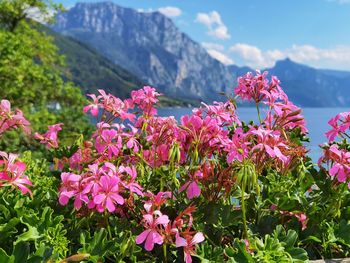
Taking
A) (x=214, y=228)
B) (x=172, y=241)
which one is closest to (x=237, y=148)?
(x=214, y=228)

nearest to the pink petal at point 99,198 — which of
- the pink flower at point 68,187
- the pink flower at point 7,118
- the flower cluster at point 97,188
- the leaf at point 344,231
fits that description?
the flower cluster at point 97,188

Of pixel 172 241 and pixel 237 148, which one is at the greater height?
pixel 237 148

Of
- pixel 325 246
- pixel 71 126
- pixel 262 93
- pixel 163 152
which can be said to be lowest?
pixel 71 126

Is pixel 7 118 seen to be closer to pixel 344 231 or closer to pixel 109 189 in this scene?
pixel 109 189

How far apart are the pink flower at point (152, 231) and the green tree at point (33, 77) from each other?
14.1 metres

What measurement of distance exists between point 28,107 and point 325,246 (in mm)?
18685

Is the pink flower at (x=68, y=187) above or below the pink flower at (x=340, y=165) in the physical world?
→ below

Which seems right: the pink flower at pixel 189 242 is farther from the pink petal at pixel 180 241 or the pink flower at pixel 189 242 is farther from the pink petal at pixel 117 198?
the pink petal at pixel 117 198

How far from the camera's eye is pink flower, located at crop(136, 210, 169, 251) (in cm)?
142

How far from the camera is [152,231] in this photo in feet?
4.74

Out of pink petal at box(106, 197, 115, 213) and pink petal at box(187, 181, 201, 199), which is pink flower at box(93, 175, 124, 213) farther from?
pink petal at box(187, 181, 201, 199)

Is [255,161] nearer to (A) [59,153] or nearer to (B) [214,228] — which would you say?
(B) [214,228]

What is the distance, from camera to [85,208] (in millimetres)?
1709

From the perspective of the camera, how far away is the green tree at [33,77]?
16109mm
